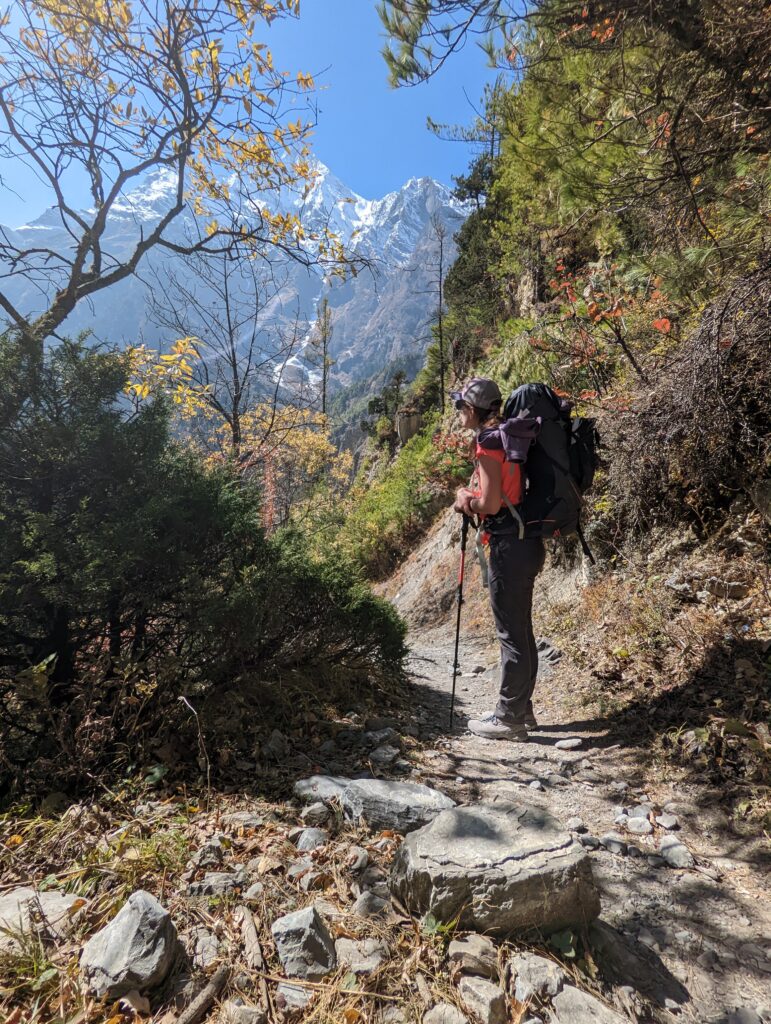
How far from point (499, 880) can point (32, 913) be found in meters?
1.61

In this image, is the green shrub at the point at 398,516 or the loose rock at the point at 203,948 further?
the green shrub at the point at 398,516

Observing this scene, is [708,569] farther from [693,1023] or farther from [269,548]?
[269,548]

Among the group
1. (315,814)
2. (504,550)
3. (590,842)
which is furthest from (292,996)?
(504,550)

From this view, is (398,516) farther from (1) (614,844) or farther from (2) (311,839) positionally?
(2) (311,839)

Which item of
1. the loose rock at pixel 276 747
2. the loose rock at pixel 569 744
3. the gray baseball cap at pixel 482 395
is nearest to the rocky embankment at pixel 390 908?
the loose rock at pixel 276 747

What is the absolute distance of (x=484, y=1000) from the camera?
1471 millimetres

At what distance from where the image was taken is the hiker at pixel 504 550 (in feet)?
11.7

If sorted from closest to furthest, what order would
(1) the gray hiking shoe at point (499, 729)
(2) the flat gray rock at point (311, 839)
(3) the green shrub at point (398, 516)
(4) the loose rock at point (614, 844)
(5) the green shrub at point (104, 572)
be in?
(2) the flat gray rock at point (311, 839) < (4) the loose rock at point (614, 844) < (5) the green shrub at point (104, 572) < (1) the gray hiking shoe at point (499, 729) < (3) the green shrub at point (398, 516)

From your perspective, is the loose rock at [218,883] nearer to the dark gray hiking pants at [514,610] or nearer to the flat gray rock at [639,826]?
the flat gray rock at [639,826]

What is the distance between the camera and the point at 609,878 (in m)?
2.17

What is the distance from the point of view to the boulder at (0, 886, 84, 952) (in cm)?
164

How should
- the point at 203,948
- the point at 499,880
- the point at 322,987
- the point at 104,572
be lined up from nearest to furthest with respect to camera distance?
1. the point at 322,987
2. the point at 203,948
3. the point at 499,880
4. the point at 104,572

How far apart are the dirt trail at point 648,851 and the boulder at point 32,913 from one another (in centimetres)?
186

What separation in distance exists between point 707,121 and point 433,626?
750cm
